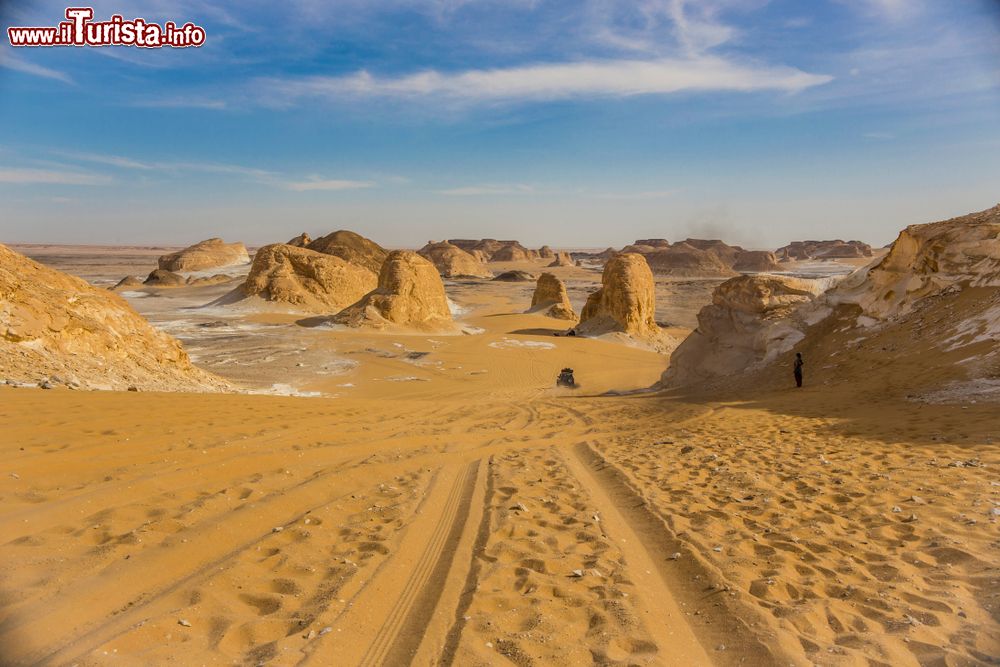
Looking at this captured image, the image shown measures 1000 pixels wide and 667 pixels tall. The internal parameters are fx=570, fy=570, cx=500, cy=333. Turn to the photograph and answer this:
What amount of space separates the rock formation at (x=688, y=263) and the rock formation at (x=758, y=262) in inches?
195

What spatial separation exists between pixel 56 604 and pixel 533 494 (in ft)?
12.0

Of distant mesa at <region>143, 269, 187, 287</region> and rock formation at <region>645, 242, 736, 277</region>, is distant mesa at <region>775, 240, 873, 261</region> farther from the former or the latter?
distant mesa at <region>143, 269, 187, 287</region>

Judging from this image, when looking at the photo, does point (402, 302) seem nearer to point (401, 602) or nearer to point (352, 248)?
point (401, 602)

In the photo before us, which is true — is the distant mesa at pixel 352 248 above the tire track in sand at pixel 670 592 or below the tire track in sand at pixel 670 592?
above

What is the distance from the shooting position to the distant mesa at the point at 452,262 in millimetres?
81188

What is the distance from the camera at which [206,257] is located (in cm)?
6138

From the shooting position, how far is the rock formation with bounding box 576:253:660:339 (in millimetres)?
29062

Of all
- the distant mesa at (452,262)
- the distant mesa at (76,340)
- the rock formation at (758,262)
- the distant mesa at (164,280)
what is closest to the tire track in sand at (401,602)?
the distant mesa at (76,340)

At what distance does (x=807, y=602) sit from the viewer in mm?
3340

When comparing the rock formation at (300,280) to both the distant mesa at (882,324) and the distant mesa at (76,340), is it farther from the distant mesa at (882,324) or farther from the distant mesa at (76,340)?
the distant mesa at (882,324)

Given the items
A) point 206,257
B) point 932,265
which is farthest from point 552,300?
point 206,257

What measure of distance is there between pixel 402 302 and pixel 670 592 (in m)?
25.0

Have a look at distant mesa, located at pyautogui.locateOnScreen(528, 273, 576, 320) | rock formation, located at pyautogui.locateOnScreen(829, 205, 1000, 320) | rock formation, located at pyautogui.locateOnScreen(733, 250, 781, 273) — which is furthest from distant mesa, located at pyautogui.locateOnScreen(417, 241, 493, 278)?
rock formation, located at pyautogui.locateOnScreen(829, 205, 1000, 320)

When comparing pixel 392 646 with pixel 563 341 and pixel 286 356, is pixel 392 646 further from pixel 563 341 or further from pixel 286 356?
pixel 563 341
